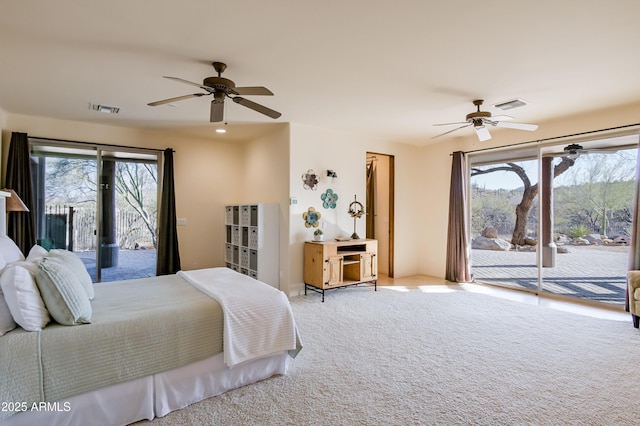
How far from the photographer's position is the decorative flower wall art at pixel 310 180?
5.13 meters

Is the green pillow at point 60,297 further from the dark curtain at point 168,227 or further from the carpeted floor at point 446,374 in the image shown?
the dark curtain at point 168,227

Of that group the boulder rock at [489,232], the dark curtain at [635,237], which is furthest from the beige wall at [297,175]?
the dark curtain at [635,237]

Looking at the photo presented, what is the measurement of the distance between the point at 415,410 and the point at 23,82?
4914 mm

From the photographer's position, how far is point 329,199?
213 inches

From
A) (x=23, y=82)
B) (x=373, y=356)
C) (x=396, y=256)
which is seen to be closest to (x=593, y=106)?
(x=396, y=256)

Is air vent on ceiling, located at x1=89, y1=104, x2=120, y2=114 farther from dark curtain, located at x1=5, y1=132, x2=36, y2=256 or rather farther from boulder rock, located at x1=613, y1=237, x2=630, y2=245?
boulder rock, located at x1=613, y1=237, x2=630, y2=245

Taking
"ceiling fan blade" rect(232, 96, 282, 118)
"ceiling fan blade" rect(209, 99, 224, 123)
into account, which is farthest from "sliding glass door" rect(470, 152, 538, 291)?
"ceiling fan blade" rect(209, 99, 224, 123)

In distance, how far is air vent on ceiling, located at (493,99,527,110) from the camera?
389 centimetres

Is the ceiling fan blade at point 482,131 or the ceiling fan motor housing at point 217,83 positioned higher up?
the ceiling fan motor housing at point 217,83

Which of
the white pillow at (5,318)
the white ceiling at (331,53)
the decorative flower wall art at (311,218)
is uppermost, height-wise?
the white ceiling at (331,53)

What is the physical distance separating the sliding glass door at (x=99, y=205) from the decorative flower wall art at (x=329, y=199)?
303cm

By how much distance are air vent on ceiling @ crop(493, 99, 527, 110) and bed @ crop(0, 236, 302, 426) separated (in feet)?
11.9

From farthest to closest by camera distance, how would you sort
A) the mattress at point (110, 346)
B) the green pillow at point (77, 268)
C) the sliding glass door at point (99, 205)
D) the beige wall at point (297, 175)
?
the beige wall at point (297, 175)
the sliding glass door at point (99, 205)
the green pillow at point (77, 268)
the mattress at point (110, 346)

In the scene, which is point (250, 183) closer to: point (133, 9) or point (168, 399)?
point (133, 9)
